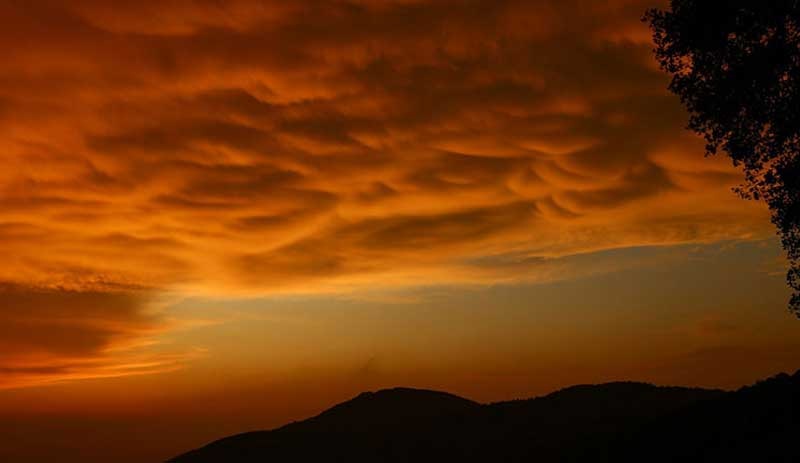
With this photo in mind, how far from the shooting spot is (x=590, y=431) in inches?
3383

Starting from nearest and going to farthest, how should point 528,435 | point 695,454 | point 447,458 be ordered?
point 695,454, point 528,435, point 447,458

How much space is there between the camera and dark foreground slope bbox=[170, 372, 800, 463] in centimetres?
4075

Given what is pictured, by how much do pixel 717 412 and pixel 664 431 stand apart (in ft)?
12.6

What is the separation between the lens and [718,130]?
3331 centimetres

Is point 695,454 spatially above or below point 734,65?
below

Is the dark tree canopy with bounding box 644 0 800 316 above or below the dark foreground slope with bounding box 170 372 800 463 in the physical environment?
above

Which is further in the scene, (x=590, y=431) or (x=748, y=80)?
(x=590, y=431)

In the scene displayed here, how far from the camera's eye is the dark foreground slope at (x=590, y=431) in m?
A: 40.8

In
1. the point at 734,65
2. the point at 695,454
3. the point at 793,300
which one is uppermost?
the point at 734,65

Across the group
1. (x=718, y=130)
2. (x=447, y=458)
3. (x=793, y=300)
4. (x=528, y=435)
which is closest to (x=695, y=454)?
(x=793, y=300)

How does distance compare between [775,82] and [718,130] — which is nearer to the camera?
[775,82]

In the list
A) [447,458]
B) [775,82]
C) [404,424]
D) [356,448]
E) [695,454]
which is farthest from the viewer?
[404,424]

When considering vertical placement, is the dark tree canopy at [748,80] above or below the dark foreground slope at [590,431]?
above

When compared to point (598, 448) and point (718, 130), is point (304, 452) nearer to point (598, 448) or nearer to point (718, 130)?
point (598, 448)
